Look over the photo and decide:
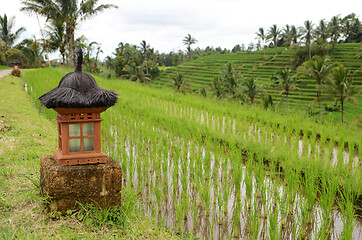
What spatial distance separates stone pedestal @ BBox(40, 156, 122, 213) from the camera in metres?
2.61

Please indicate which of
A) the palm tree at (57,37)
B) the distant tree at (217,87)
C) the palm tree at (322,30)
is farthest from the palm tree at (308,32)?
the palm tree at (57,37)

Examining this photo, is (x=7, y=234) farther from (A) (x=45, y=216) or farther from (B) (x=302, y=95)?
(B) (x=302, y=95)

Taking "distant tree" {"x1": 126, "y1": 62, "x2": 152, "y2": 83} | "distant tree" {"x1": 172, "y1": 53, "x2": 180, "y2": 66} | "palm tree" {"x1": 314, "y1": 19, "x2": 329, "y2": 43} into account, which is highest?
"palm tree" {"x1": 314, "y1": 19, "x2": 329, "y2": 43}

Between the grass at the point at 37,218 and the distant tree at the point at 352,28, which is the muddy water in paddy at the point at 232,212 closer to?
the grass at the point at 37,218

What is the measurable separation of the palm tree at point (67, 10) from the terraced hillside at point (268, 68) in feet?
58.1

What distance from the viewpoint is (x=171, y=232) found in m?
2.75

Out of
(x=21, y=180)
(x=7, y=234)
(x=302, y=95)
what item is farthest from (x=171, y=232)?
(x=302, y=95)

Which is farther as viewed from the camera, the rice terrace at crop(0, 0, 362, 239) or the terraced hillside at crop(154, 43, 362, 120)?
the terraced hillside at crop(154, 43, 362, 120)

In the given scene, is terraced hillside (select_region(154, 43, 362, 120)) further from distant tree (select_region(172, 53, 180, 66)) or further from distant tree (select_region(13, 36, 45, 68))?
distant tree (select_region(13, 36, 45, 68))

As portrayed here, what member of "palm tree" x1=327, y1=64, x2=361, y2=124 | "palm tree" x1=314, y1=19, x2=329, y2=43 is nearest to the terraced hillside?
"palm tree" x1=314, y1=19, x2=329, y2=43

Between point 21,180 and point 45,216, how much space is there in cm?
84

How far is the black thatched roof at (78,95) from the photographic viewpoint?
2.59 m

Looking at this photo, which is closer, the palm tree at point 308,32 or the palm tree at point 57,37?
the palm tree at point 57,37

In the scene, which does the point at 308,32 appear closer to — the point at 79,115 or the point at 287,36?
the point at 287,36
